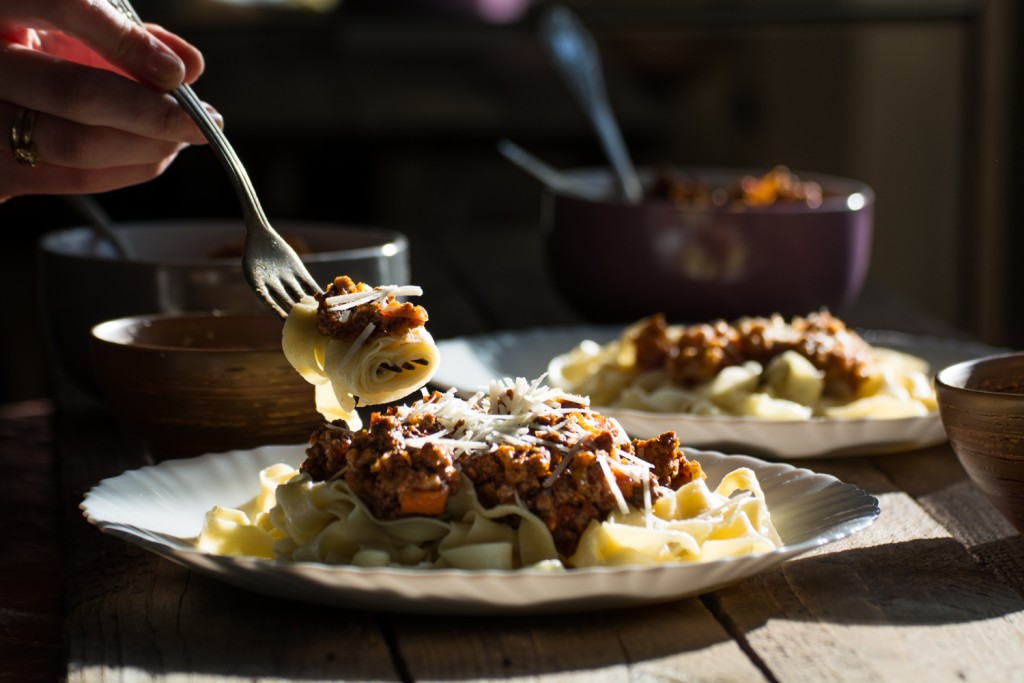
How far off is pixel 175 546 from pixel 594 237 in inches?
69.0

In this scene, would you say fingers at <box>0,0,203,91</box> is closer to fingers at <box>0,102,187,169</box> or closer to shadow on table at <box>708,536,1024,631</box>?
fingers at <box>0,102,187,169</box>

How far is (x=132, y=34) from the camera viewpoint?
6.54 feet

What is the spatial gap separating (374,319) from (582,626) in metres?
0.49

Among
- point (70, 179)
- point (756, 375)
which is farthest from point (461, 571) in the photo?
point (70, 179)

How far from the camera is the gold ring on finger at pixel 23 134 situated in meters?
2.14

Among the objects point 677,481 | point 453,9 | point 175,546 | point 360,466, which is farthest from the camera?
point 453,9

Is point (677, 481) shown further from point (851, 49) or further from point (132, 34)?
point (851, 49)

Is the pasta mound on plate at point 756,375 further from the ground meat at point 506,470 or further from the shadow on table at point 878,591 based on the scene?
the ground meat at point 506,470

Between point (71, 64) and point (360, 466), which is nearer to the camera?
point (360, 466)

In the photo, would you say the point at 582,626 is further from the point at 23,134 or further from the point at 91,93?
the point at 23,134

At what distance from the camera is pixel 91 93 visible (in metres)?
2.03

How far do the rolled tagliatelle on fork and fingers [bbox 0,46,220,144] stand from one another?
47 cm

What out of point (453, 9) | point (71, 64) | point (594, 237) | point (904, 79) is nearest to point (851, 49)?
point (904, 79)

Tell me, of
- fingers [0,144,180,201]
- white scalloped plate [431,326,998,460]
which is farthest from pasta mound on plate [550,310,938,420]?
fingers [0,144,180,201]
